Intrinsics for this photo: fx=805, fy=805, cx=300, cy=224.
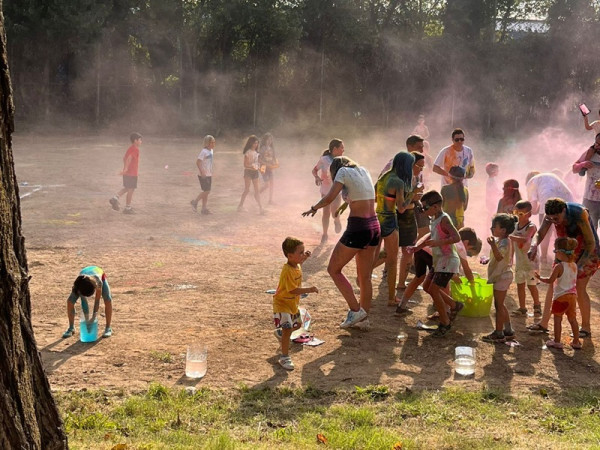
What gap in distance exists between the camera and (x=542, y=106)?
1215 inches

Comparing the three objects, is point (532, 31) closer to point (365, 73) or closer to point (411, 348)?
point (365, 73)

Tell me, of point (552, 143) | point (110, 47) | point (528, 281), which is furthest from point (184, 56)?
point (528, 281)

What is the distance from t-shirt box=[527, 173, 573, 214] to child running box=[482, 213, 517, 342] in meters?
2.54

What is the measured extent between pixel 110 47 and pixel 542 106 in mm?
16348

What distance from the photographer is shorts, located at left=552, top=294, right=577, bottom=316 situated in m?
7.47

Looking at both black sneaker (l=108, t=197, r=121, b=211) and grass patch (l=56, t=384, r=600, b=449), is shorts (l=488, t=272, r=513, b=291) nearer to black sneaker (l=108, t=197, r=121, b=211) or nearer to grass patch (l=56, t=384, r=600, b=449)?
grass patch (l=56, t=384, r=600, b=449)

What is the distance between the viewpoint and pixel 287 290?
23.0 ft

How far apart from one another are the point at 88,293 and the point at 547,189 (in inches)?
232

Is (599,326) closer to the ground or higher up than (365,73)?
closer to the ground

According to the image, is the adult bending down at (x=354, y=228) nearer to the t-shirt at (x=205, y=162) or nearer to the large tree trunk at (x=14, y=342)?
the large tree trunk at (x=14, y=342)

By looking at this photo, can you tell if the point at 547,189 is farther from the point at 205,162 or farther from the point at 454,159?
the point at 205,162

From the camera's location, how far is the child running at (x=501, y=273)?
764 cm

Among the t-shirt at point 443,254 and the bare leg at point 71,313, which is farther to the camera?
the t-shirt at point 443,254

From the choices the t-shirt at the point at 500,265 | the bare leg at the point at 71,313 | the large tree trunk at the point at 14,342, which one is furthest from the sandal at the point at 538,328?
the large tree trunk at the point at 14,342
